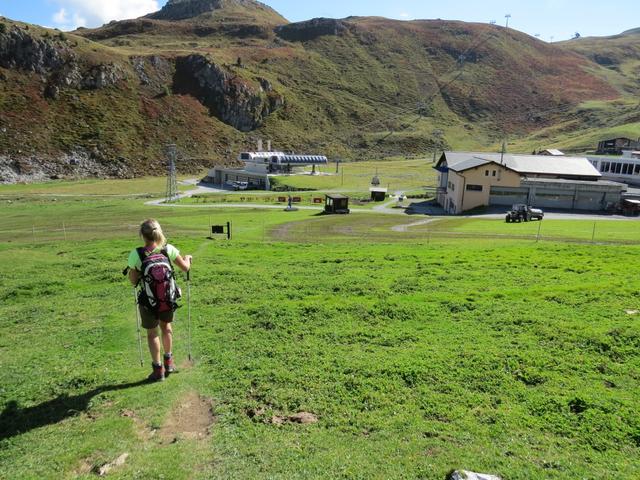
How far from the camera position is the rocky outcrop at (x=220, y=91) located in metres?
134

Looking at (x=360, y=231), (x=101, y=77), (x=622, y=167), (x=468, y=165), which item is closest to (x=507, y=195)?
(x=468, y=165)

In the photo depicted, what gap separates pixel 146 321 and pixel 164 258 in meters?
1.31

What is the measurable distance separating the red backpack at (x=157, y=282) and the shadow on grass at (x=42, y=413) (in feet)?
6.38

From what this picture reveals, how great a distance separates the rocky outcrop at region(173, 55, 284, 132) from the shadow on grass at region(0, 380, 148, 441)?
132628mm

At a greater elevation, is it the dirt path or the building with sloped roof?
the building with sloped roof

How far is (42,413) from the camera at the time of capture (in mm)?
7988

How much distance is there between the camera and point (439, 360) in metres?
9.52

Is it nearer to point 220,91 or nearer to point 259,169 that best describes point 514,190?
point 259,169

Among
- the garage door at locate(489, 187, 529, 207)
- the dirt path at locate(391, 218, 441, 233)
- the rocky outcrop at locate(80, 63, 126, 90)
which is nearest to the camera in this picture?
the dirt path at locate(391, 218, 441, 233)

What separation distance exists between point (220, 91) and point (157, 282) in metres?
136

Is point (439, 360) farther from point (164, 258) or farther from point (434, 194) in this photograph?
point (434, 194)

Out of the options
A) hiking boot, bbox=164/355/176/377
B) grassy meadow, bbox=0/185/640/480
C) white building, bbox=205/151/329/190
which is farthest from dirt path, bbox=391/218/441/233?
white building, bbox=205/151/329/190

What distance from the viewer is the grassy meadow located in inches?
266

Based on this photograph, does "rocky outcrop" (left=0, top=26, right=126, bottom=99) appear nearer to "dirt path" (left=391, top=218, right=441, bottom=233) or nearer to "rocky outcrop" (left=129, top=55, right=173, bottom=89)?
"rocky outcrop" (left=129, top=55, right=173, bottom=89)
